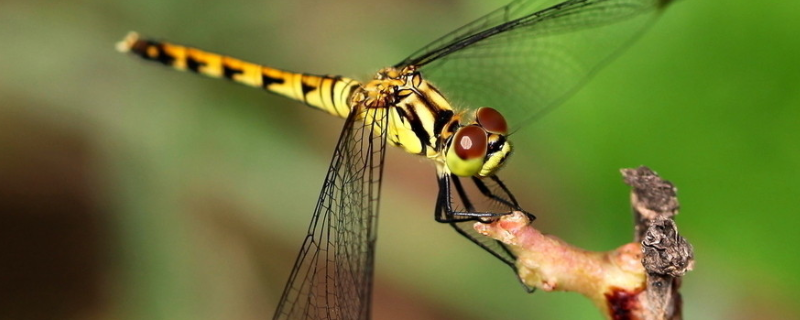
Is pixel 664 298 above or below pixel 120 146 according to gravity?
below

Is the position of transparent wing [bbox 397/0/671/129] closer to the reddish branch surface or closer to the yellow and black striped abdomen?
the yellow and black striped abdomen

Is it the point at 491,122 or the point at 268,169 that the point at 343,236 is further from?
the point at 268,169

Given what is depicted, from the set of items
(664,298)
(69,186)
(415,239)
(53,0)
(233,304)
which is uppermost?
(53,0)

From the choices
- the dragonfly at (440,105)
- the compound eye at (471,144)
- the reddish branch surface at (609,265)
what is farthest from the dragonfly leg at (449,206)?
the reddish branch surface at (609,265)

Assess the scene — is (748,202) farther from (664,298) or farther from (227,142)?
(227,142)

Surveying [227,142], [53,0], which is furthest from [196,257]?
[53,0]
